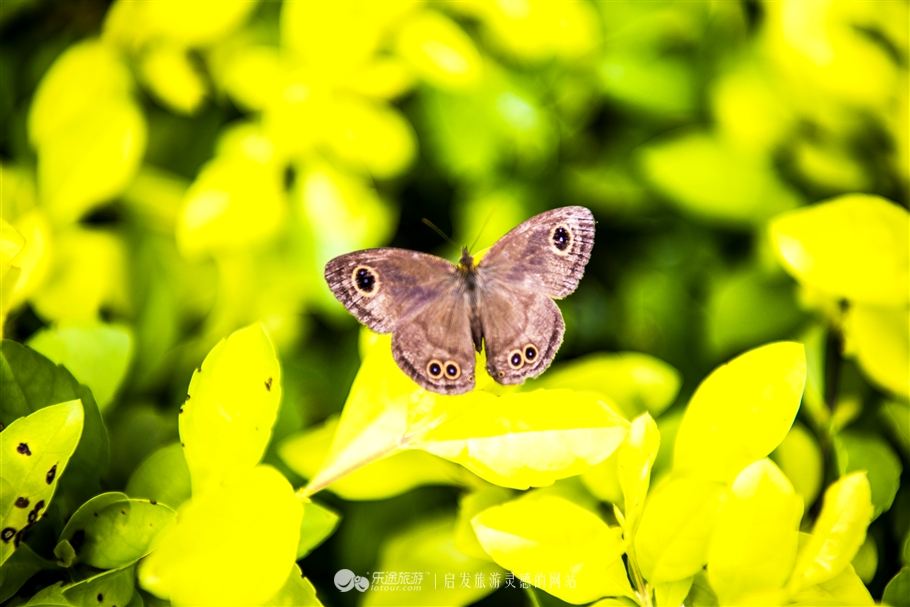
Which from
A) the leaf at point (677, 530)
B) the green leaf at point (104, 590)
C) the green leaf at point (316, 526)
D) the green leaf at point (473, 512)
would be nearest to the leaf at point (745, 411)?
the leaf at point (677, 530)

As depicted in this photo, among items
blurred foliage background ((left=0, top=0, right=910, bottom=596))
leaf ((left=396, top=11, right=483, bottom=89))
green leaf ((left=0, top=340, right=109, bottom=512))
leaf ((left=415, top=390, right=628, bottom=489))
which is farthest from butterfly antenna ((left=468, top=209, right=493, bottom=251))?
green leaf ((left=0, top=340, right=109, bottom=512))

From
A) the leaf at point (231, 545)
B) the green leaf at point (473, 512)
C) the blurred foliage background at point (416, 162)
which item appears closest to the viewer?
the leaf at point (231, 545)

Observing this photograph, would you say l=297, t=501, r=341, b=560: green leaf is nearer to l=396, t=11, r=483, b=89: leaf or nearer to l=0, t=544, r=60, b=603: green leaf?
l=0, t=544, r=60, b=603: green leaf

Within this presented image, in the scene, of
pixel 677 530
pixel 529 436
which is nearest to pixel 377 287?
pixel 529 436

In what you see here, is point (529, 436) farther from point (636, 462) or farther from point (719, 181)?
point (719, 181)

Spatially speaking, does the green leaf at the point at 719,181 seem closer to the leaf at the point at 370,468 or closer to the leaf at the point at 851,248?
the leaf at the point at 851,248
